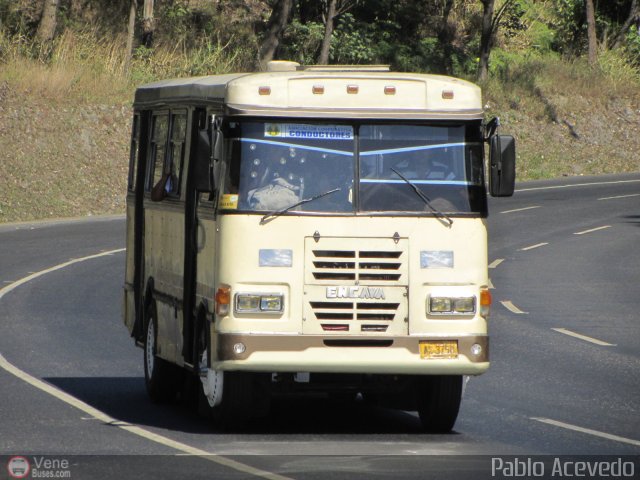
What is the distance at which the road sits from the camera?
10078 millimetres

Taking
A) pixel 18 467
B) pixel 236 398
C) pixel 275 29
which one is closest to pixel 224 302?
pixel 236 398

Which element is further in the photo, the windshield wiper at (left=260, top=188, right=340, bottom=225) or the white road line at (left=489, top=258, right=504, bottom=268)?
the white road line at (left=489, top=258, right=504, bottom=268)

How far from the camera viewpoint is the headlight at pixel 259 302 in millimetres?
11070

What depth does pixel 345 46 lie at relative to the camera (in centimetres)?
5169

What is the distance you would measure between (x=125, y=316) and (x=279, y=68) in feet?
13.0

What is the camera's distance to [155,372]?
44.0 feet

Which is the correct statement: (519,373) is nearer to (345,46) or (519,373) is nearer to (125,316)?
(125,316)

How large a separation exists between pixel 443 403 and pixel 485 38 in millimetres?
42235

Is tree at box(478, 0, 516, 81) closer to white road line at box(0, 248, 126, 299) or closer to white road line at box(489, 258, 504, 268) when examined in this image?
white road line at box(489, 258, 504, 268)

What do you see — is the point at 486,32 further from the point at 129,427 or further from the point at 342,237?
the point at 129,427

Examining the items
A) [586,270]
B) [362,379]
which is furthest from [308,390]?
[586,270]

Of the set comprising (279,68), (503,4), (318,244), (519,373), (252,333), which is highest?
(503,4)

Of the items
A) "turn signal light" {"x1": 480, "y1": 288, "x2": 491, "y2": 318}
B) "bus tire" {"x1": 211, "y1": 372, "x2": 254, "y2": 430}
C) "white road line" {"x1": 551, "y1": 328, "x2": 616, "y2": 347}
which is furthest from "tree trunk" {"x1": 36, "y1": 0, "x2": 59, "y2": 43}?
"turn signal light" {"x1": 480, "y1": 288, "x2": 491, "y2": 318}

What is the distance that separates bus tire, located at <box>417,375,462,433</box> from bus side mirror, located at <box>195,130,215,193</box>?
2.42 m
